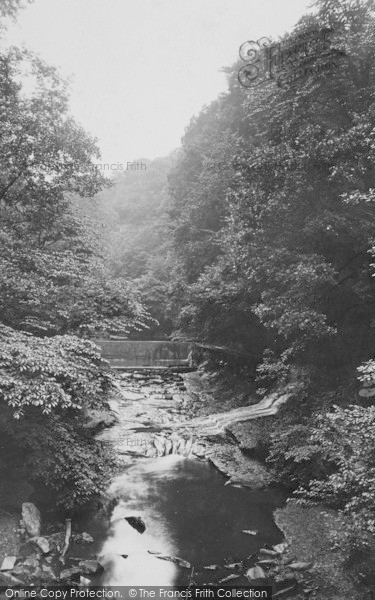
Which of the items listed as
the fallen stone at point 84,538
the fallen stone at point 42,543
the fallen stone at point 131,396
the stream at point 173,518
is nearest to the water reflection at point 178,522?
the stream at point 173,518

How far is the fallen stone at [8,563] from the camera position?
5.83m

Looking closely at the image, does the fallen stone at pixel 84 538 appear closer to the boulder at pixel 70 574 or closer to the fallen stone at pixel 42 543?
the fallen stone at pixel 42 543

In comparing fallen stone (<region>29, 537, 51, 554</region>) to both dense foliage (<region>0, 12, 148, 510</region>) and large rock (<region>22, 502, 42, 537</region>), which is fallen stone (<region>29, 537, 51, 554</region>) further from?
dense foliage (<region>0, 12, 148, 510</region>)

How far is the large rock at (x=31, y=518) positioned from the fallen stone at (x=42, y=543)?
0.18 metres

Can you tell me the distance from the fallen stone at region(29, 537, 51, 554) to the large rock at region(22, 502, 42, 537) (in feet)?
0.58

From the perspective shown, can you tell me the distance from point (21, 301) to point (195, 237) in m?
16.7

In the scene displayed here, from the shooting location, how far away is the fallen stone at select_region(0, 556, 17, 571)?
583 cm

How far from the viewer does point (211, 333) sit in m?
21.5

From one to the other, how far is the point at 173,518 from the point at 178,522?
0.65 ft

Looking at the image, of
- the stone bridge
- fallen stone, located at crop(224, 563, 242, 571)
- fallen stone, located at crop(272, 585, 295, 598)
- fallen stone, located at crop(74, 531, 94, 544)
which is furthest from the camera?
the stone bridge

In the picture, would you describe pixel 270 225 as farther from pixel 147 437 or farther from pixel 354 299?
pixel 147 437

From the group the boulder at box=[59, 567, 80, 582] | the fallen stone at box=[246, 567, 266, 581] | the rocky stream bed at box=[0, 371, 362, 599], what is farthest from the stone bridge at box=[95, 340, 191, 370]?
the boulder at box=[59, 567, 80, 582]

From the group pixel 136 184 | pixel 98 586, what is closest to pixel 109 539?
pixel 98 586

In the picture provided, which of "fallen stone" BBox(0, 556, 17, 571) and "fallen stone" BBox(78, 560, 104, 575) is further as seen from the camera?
"fallen stone" BBox(78, 560, 104, 575)
